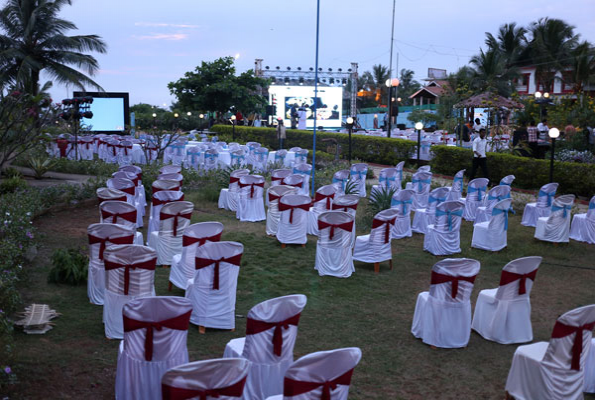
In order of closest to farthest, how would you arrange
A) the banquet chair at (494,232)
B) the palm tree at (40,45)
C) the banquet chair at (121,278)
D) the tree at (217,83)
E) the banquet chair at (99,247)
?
the banquet chair at (121,278), the banquet chair at (99,247), the banquet chair at (494,232), the palm tree at (40,45), the tree at (217,83)

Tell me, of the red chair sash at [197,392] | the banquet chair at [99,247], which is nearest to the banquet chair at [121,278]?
the banquet chair at [99,247]

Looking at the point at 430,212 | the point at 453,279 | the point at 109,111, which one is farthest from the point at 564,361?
the point at 109,111

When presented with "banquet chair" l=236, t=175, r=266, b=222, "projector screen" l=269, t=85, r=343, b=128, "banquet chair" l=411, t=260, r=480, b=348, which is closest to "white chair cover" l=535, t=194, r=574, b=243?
"banquet chair" l=411, t=260, r=480, b=348

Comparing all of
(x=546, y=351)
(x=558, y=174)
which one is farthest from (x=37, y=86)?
(x=546, y=351)

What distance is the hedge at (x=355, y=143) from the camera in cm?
2194

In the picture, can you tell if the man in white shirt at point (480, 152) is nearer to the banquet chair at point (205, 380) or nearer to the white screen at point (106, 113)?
the banquet chair at point (205, 380)

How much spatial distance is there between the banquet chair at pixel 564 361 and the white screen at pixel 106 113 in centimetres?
2438

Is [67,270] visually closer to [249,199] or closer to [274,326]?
[274,326]

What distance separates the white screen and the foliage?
1987cm

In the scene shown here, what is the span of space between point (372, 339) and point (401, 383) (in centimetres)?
105

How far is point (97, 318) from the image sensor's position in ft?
21.9

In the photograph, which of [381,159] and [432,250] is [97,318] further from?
[381,159]

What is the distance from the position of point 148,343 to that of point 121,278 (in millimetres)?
1697

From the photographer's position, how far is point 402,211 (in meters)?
11.1
